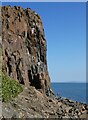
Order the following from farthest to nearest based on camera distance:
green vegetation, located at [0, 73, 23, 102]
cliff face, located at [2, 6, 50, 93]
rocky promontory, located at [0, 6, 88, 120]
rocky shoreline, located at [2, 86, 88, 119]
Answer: cliff face, located at [2, 6, 50, 93], rocky promontory, located at [0, 6, 88, 120], green vegetation, located at [0, 73, 23, 102], rocky shoreline, located at [2, 86, 88, 119]

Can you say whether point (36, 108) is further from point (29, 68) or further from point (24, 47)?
point (24, 47)

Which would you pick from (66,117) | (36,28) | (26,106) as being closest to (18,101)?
(26,106)

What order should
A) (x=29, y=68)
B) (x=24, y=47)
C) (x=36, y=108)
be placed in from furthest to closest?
1. (x=24, y=47)
2. (x=29, y=68)
3. (x=36, y=108)

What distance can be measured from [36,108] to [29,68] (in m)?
15.1

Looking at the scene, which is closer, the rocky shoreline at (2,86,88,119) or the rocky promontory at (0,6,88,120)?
the rocky shoreline at (2,86,88,119)

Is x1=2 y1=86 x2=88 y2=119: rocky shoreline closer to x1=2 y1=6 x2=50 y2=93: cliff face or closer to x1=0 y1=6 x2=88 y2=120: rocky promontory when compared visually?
x1=0 y1=6 x2=88 y2=120: rocky promontory

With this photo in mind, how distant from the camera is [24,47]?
6259 cm

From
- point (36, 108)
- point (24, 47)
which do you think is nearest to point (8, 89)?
point (36, 108)

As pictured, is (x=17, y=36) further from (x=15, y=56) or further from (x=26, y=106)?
(x=26, y=106)

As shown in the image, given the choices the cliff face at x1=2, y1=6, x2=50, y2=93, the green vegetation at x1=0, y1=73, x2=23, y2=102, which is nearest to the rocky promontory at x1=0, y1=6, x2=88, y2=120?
the cliff face at x1=2, y1=6, x2=50, y2=93

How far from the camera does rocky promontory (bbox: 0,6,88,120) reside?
47.3 m

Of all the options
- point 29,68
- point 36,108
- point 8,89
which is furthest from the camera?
point 29,68

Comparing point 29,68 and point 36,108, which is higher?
point 29,68

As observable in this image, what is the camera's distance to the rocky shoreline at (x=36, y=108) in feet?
141
